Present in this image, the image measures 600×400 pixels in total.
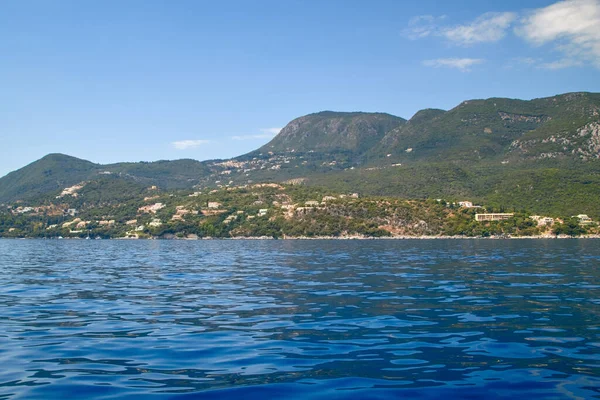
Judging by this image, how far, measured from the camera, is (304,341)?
16.0 metres

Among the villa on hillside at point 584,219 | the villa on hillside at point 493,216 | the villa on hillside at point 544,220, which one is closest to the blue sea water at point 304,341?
the villa on hillside at point 544,220

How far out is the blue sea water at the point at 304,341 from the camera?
1158 cm

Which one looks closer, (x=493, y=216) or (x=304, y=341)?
(x=304, y=341)

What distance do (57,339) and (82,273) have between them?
2664 cm

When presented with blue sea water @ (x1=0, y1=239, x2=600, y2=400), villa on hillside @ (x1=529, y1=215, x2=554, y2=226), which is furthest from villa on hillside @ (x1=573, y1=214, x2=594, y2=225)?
blue sea water @ (x1=0, y1=239, x2=600, y2=400)

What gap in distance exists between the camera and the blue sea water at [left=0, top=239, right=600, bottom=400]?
456 inches

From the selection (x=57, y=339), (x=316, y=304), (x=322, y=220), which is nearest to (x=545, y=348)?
(x=316, y=304)

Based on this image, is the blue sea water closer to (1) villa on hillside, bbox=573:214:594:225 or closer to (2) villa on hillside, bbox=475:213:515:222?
(1) villa on hillside, bbox=573:214:594:225

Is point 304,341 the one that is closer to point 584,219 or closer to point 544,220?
point 544,220

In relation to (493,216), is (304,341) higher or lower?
higher

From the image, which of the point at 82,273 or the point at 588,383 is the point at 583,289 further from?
the point at 82,273

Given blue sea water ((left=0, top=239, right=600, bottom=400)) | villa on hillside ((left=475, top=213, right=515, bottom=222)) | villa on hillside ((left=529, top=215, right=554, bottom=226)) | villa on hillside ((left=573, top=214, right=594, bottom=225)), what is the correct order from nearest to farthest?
1. blue sea water ((left=0, top=239, right=600, bottom=400))
2. villa on hillside ((left=573, top=214, right=594, bottom=225))
3. villa on hillside ((left=529, top=215, right=554, bottom=226))
4. villa on hillside ((left=475, top=213, right=515, bottom=222))

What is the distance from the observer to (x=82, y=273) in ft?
136

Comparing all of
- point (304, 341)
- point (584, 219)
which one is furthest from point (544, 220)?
point (304, 341)
